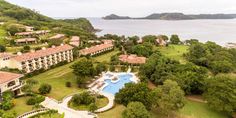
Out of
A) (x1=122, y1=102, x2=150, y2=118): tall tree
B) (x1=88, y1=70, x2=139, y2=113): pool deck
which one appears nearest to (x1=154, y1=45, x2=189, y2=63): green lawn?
(x1=88, y1=70, x2=139, y2=113): pool deck

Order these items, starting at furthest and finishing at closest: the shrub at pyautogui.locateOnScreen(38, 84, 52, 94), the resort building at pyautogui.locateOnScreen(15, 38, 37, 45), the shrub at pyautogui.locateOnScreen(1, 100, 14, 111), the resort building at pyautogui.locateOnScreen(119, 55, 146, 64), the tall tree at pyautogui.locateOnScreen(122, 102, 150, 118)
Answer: the resort building at pyautogui.locateOnScreen(15, 38, 37, 45) < the resort building at pyautogui.locateOnScreen(119, 55, 146, 64) < the shrub at pyautogui.locateOnScreen(38, 84, 52, 94) < the shrub at pyautogui.locateOnScreen(1, 100, 14, 111) < the tall tree at pyautogui.locateOnScreen(122, 102, 150, 118)

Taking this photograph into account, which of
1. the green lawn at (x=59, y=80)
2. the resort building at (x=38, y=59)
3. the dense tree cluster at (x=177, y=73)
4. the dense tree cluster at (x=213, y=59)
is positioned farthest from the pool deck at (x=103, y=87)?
the dense tree cluster at (x=213, y=59)

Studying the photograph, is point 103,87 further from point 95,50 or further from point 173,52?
point 173,52

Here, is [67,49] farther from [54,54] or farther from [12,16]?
[12,16]

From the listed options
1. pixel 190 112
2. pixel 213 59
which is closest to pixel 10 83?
pixel 190 112

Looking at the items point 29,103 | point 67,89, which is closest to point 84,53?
point 67,89

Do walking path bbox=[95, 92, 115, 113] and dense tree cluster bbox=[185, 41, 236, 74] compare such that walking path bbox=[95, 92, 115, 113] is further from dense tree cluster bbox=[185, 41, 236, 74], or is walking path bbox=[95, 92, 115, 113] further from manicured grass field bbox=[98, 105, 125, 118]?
dense tree cluster bbox=[185, 41, 236, 74]
